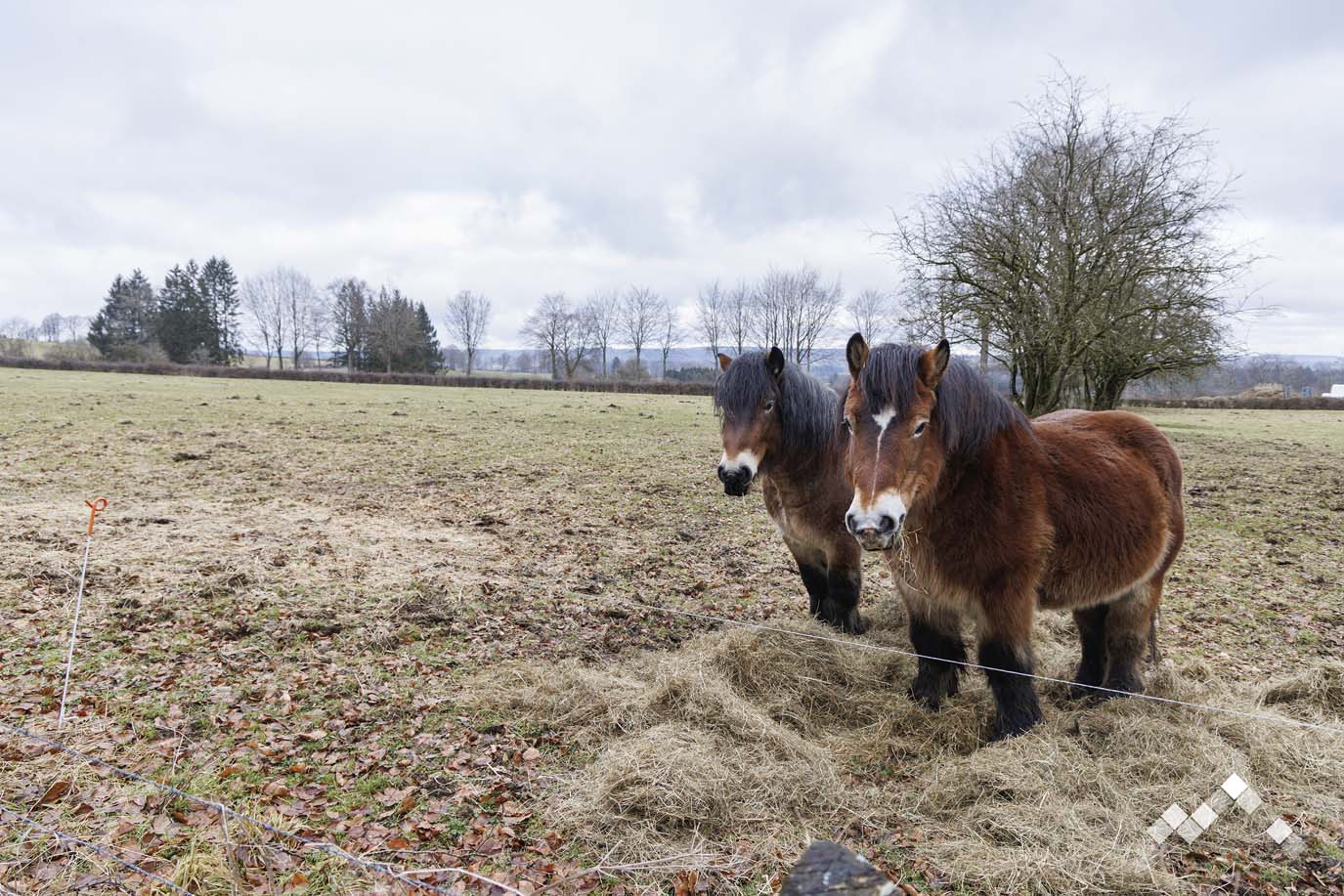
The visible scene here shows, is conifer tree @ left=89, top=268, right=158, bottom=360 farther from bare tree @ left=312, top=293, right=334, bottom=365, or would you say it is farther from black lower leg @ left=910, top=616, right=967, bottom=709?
black lower leg @ left=910, top=616, right=967, bottom=709

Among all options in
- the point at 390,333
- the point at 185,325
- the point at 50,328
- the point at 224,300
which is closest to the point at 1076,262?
the point at 390,333

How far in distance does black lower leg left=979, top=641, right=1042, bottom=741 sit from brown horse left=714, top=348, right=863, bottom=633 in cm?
139

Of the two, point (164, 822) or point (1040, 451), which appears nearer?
point (164, 822)

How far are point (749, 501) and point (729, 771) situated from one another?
22.9ft

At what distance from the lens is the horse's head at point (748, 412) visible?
14.0ft

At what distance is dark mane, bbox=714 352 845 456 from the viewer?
4.44 m

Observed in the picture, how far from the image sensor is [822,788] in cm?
296

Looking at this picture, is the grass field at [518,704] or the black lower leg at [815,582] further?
the black lower leg at [815,582]

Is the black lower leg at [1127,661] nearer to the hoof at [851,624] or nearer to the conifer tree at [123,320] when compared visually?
the hoof at [851,624]

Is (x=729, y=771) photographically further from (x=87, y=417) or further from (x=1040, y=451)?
(x=87, y=417)

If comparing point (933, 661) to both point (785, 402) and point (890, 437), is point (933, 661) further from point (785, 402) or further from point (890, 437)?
point (785, 402)

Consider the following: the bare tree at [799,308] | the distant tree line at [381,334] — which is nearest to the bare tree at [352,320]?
the distant tree line at [381,334]

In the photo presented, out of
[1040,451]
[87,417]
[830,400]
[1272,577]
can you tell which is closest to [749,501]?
[830,400]

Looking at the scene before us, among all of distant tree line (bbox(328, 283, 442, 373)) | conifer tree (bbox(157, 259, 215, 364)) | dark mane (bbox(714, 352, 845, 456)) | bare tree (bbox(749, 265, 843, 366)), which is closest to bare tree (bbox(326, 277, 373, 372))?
distant tree line (bbox(328, 283, 442, 373))
